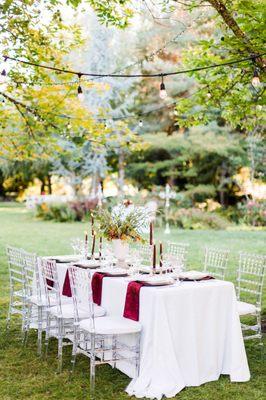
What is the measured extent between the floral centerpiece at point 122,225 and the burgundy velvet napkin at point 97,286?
409 millimetres

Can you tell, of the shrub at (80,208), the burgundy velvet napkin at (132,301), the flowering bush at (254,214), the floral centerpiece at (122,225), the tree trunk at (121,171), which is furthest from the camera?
the tree trunk at (121,171)

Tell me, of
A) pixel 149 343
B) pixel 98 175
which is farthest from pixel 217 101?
pixel 98 175

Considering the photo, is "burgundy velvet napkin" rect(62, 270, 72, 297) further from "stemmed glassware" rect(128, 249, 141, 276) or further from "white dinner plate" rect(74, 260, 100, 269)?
"stemmed glassware" rect(128, 249, 141, 276)

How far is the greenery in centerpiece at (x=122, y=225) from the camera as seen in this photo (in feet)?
19.5

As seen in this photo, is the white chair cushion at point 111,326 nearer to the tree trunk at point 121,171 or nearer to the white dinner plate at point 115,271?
the white dinner plate at point 115,271

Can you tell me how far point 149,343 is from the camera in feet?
16.1

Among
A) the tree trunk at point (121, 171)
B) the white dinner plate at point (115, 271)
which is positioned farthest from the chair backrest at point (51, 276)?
the tree trunk at point (121, 171)

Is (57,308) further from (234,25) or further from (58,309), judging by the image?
(234,25)

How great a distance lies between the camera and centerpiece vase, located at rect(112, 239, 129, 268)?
600 cm

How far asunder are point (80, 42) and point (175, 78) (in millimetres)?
15858

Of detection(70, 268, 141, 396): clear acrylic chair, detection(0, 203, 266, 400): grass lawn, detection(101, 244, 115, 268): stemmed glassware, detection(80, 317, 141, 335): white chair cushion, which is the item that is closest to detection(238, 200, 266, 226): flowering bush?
detection(0, 203, 266, 400): grass lawn

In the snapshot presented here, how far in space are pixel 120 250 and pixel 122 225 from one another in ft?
1.03

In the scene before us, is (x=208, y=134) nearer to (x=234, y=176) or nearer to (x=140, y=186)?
(x=234, y=176)

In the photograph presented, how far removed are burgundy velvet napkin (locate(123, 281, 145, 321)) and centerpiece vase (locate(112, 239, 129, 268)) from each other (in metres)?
0.77
